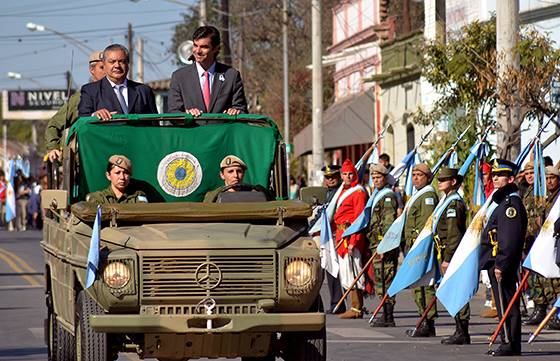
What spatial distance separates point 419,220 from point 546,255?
2.24 meters

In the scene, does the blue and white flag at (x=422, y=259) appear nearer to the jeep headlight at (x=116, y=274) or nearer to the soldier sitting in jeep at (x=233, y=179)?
the soldier sitting in jeep at (x=233, y=179)

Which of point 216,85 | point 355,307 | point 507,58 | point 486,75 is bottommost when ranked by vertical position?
point 355,307

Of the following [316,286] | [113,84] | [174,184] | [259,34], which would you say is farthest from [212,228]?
[259,34]

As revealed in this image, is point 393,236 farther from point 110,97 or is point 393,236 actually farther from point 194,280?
point 194,280

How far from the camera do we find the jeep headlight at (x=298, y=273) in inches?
457

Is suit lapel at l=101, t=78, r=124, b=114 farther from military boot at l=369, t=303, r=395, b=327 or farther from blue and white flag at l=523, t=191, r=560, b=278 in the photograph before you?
military boot at l=369, t=303, r=395, b=327

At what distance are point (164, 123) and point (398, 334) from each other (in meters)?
5.85

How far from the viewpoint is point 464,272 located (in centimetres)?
1703

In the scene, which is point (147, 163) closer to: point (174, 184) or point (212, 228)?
point (174, 184)

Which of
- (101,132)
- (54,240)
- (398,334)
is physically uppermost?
(101,132)

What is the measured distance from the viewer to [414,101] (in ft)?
145

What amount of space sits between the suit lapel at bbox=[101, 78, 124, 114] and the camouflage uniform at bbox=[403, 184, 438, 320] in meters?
5.62

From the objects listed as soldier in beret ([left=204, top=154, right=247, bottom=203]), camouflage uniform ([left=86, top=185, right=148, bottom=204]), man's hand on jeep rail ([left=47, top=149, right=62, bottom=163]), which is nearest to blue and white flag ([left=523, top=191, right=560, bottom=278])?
soldier in beret ([left=204, top=154, right=247, bottom=203])

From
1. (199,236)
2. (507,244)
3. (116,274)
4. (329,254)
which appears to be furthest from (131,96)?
(329,254)
